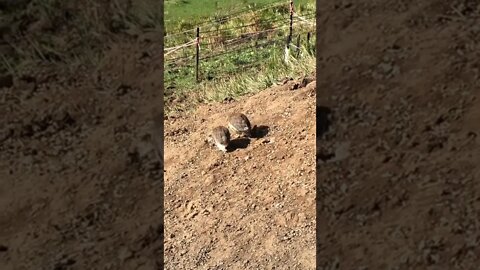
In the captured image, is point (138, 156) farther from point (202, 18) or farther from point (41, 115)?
point (202, 18)

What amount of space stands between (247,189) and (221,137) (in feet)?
2.63

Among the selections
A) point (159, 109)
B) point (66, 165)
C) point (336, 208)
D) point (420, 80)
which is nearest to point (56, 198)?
point (66, 165)

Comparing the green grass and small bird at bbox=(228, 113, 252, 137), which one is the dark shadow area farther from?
the green grass

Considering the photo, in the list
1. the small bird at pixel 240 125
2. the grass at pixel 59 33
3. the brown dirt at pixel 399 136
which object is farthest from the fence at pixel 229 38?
the grass at pixel 59 33

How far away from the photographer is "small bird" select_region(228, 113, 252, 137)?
6.91 meters

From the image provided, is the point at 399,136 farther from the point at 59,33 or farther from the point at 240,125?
the point at 59,33

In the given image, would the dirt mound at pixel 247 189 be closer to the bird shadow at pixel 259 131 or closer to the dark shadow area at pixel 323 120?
the bird shadow at pixel 259 131

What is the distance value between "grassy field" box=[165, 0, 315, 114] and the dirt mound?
0.59 m

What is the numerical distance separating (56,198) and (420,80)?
11.0ft

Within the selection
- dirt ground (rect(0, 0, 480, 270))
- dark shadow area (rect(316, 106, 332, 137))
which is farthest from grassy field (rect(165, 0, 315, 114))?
dark shadow area (rect(316, 106, 332, 137))

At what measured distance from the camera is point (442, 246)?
4.84m

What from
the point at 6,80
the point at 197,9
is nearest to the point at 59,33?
the point at 6,80

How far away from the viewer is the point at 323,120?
5562mm

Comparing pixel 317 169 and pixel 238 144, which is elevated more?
pixel 317 169
